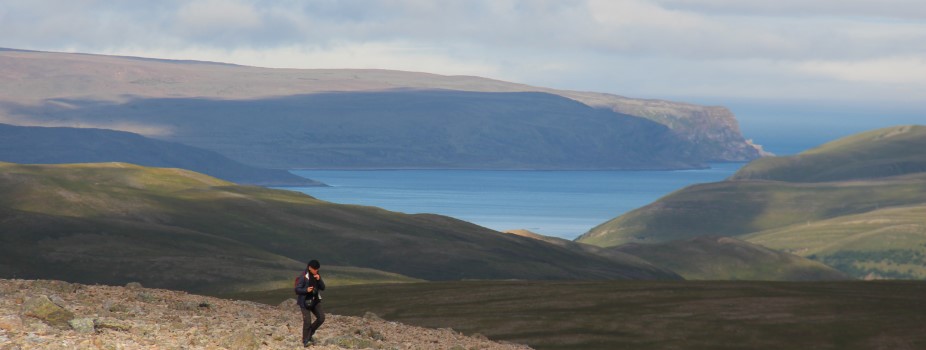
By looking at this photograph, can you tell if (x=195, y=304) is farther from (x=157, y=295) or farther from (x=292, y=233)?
(x=292, y=233)

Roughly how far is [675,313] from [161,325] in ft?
125

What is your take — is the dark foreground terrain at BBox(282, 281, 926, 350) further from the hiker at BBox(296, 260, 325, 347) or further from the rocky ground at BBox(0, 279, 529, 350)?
the hiker at BBox(296, 260, 325, 347)

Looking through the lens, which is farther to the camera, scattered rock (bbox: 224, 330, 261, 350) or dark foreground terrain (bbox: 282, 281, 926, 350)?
dark foreground terrain (bbox: 282, 281, 926, 350)

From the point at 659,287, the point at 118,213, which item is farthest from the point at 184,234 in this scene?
the point at 659,287

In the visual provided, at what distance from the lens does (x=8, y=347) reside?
29094mm

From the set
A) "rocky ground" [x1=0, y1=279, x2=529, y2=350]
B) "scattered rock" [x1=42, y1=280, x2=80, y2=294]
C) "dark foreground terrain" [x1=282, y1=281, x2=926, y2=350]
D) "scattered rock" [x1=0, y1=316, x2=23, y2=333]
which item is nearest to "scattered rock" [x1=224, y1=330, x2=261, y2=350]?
"rocky ground" [x1=0, y1=279, x2=529, y2=350]

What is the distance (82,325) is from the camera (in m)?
32.4

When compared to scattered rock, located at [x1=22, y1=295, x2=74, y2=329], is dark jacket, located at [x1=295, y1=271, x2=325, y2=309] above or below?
above

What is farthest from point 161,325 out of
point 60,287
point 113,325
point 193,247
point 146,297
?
point 193,247

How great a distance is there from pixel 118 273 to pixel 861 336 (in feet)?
335

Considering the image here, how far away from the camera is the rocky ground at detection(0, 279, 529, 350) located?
103 ft

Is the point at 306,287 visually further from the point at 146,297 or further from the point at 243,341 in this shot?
the point at 146,297

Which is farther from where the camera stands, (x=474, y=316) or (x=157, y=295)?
(x=474, y=316)

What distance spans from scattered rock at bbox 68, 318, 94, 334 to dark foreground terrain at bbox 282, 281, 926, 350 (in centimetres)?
2810
